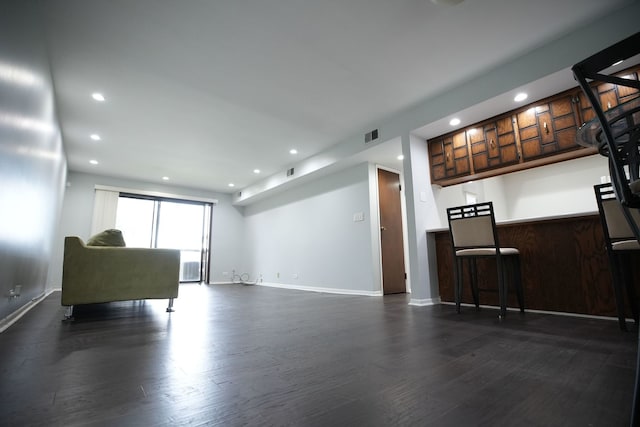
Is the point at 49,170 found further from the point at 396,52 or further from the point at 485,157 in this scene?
the point at 485,157

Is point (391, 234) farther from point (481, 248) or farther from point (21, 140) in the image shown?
point (21, 140)

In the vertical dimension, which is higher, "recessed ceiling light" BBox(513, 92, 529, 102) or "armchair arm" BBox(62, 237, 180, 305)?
"recessed ceiling light" BBox(513, 92, 529, 102)

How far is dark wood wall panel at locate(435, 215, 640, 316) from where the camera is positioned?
2.31 metres

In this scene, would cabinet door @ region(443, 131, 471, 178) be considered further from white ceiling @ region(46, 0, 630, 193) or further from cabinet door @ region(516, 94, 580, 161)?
cabinet door @ region(516, 94, 580, 161)

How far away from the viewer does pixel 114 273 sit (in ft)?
8.36

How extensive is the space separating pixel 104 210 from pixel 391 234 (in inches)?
242

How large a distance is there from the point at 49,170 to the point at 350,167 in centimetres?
412

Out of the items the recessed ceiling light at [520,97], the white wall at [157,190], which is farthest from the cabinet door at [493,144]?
the white wall at [157,190]

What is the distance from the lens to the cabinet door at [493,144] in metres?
3.11

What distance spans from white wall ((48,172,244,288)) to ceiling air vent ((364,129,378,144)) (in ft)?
16.8

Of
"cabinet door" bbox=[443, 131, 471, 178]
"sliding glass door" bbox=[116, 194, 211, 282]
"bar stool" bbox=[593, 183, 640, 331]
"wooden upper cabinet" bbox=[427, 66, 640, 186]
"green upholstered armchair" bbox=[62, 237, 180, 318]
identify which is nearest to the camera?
"bar stool" bbox=[593, 183, 640, 331]

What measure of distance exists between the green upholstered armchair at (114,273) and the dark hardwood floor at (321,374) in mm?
342

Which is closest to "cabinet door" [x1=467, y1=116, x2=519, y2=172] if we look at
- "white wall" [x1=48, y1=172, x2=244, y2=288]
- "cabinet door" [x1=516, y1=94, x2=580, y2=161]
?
"cabinet door" [x1=516, y1=94, x2=580, y2=161]

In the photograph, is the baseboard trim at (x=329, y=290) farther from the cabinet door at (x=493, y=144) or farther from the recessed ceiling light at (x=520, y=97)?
the recessed ceiling light at (x=520, y=97)
